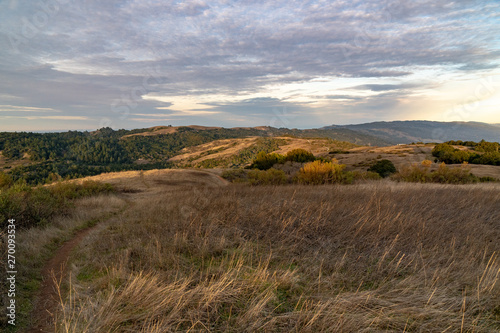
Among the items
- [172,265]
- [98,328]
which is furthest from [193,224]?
[98,328]

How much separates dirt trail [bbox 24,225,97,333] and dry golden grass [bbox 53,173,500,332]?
0.20 metres

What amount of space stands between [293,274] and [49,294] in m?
4.12

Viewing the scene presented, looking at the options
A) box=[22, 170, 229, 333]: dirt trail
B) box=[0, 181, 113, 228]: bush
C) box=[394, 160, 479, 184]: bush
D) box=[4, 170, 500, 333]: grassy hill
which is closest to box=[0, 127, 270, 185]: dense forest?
box=[0, 181, 113, 228]: bush

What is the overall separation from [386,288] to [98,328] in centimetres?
351

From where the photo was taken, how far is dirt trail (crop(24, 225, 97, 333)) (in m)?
3.21

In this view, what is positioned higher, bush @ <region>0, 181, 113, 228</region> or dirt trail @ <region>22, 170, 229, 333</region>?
bush @ <region>0, 181, 113, 228</region>

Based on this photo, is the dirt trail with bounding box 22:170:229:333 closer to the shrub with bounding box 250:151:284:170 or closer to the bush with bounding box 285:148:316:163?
the shrub with bounding box 250:151:284:170

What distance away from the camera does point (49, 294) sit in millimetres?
4051

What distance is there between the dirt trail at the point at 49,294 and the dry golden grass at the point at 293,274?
0.20 m

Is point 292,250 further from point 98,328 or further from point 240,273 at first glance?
point 98,328

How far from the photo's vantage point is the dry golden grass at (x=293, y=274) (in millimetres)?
2598

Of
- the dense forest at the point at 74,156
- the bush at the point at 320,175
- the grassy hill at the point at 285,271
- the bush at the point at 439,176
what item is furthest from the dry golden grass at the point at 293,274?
the dense forest at the point at 74,156

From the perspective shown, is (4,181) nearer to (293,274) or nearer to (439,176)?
(293,274)

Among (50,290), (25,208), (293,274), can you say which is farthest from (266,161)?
(293,274)
